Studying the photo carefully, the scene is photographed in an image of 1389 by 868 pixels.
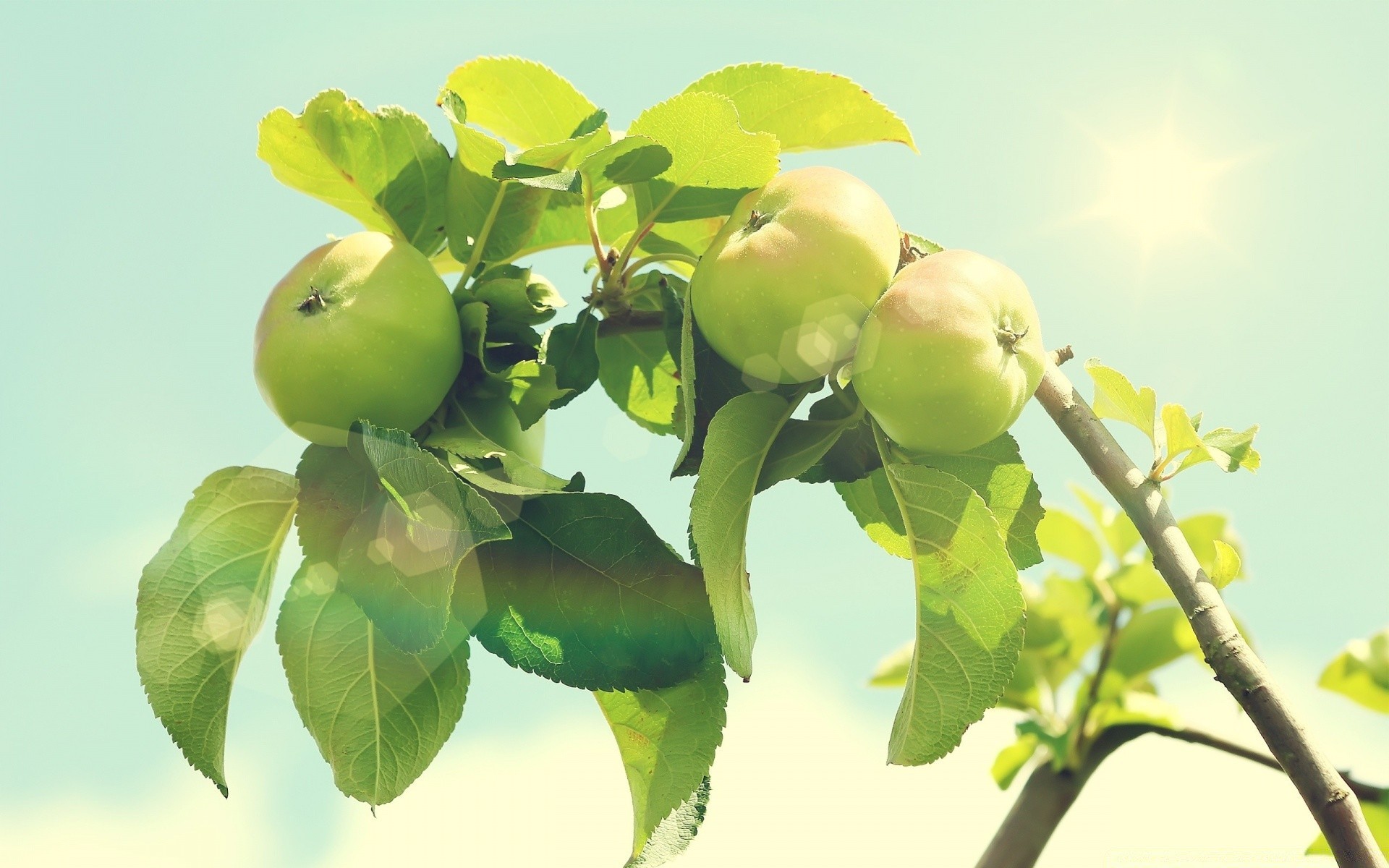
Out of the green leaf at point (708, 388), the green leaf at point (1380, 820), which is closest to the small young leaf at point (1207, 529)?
the green leaf at point (1380, 820)

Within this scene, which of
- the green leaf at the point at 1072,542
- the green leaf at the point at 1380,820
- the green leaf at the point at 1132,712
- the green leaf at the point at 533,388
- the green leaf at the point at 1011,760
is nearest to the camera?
the green leaf at the point at 533,388

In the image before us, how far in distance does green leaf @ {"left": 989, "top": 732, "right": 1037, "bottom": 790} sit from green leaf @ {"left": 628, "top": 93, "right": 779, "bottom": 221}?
1.21 m

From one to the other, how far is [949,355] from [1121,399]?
0.22m

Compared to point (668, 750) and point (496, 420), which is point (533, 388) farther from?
point (668, 750)

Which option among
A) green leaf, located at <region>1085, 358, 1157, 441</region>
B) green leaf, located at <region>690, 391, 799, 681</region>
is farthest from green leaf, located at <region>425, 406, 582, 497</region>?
green leaf, located at <region>1085, 358, 1157, 441</region>

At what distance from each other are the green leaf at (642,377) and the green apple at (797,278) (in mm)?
230

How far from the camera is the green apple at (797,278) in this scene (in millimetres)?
813

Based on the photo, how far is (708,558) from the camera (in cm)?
80

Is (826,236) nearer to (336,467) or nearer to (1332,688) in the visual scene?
(336,467)

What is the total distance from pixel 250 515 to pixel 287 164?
12.8 inches

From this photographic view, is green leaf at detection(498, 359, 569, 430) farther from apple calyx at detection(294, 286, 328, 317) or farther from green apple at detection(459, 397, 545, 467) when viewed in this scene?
apple calyx at detection(294, 286, 328, 317)

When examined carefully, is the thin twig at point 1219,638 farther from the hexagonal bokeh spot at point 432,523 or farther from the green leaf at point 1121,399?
the hexagonal bokeh spot at point 432,523

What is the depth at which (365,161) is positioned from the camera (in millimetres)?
987

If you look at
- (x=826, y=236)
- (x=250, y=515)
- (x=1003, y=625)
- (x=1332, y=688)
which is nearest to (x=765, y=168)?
(x=826, y=236)
